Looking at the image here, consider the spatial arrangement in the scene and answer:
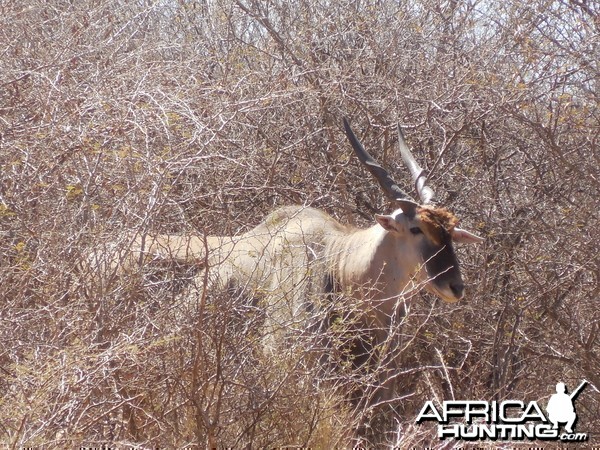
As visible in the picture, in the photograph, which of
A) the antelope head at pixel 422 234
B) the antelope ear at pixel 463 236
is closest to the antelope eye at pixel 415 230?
the antelope head at pixel 422 234

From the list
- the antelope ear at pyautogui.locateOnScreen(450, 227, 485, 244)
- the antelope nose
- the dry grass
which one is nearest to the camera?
the dry grass

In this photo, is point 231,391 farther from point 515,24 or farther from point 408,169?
point 515,24

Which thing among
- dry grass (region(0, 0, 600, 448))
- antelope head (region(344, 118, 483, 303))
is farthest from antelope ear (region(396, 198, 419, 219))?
dry grass (region(0, 0, 600, 448))

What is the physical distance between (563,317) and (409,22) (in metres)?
2.09

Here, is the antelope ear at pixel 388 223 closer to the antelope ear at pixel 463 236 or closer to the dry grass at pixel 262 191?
the antelope ear at pixel 463 236

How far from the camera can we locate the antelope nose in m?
5.18

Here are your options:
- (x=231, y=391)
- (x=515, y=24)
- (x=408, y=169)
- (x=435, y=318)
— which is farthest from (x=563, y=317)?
(x=231, y=391)

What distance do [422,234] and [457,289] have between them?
43 cm

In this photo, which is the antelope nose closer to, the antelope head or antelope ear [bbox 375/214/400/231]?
the antelope head

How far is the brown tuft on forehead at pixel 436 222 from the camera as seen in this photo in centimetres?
543

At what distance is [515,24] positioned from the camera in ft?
20.8

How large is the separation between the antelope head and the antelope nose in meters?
0.03

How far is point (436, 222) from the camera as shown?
545cm

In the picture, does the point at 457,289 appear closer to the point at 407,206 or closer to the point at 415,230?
the point at 415,230
